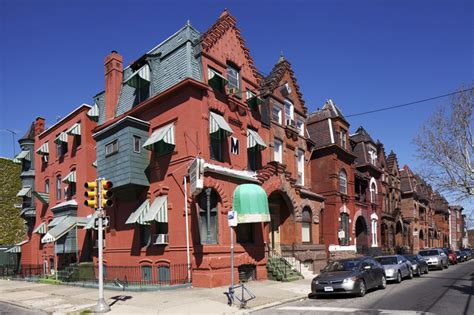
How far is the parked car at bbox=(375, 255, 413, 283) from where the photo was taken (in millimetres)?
21109

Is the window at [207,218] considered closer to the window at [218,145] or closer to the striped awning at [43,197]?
the window at [218,145]

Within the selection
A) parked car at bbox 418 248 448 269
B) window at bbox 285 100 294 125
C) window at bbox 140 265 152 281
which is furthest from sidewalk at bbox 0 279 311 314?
parked car at bbox 418 248 448 269

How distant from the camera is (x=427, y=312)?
12.2 metres

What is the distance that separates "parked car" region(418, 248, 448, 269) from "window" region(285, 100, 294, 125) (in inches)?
579

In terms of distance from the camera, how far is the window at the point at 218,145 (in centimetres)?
2184

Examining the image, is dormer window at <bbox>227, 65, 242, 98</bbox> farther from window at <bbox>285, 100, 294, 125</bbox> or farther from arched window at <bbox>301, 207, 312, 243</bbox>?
arched window at <bbox>301, 207, 312, 243</bbox>

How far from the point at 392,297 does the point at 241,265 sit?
24.7ft

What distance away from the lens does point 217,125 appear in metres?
21.1

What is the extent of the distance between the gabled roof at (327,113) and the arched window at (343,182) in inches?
169

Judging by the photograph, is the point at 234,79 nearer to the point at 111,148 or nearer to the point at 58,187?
the point at 111,148

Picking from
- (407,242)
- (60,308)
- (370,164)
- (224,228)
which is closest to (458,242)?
(407,242)

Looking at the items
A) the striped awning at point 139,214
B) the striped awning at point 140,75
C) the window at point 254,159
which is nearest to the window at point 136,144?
the striped awning at point 139,214

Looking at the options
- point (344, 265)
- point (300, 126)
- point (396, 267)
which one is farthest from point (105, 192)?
point (300, 126)

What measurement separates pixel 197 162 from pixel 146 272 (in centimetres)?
681
